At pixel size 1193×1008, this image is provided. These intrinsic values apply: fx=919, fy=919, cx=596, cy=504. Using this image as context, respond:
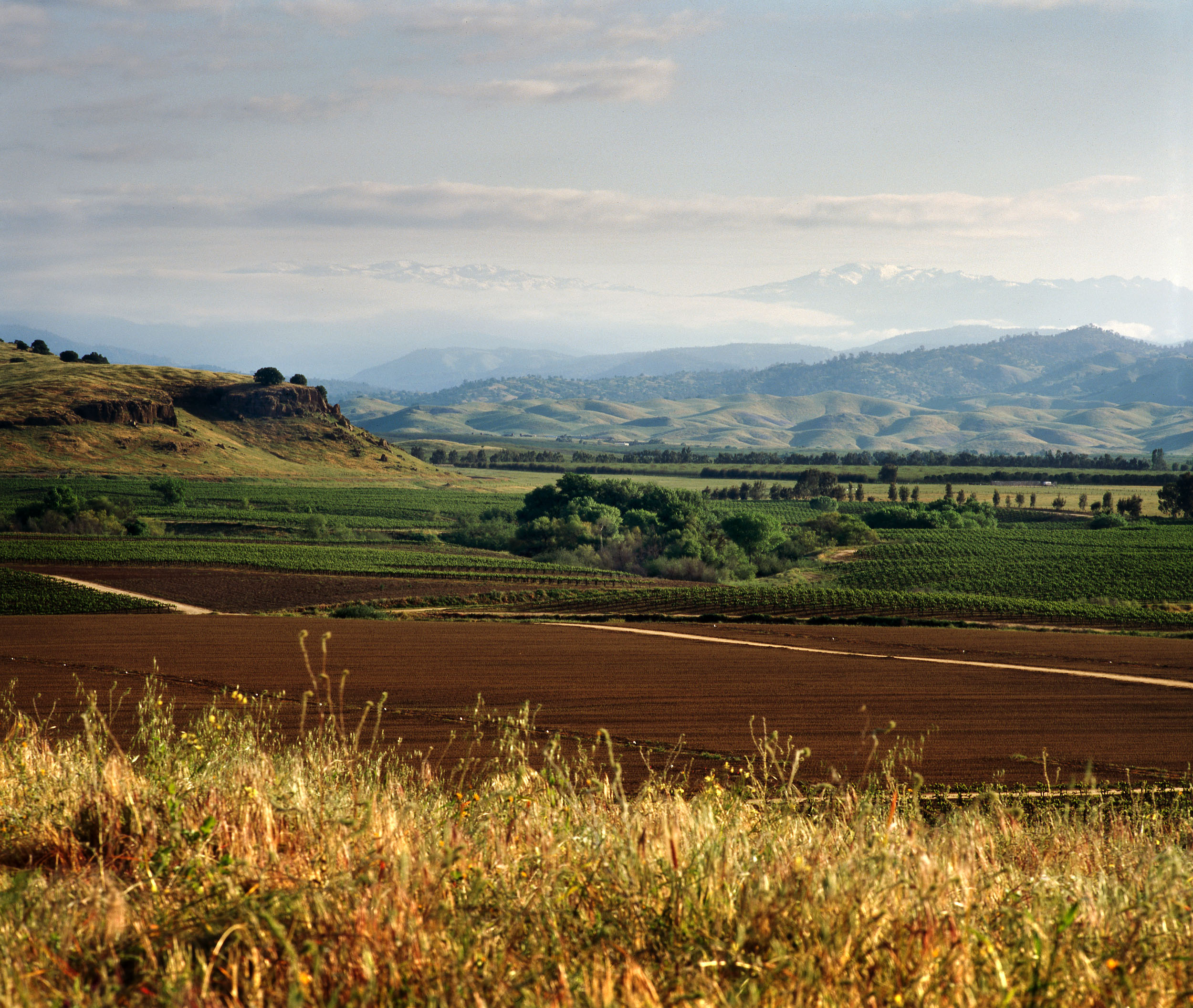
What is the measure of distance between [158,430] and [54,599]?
324ft

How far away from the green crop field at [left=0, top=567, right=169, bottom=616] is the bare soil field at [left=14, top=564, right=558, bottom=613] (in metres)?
2.96

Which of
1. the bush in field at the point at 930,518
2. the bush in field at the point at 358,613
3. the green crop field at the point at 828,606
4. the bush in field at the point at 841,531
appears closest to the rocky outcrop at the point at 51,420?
the bush in field at the point at 841,531

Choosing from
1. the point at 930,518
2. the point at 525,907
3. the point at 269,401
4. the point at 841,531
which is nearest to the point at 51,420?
the point at 269,401

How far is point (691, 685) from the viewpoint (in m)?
19.7

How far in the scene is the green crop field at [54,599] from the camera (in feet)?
122

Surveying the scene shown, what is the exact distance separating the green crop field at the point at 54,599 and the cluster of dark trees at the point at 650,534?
32.2 m

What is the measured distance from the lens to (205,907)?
429 centimetres

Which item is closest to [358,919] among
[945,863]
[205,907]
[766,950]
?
[205,907]

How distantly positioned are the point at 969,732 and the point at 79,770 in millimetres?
13335

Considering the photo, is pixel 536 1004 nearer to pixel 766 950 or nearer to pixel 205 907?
pixel 766 950

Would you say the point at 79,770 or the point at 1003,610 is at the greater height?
the point at 79,770

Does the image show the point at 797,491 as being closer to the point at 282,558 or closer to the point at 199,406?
the point at 199,406

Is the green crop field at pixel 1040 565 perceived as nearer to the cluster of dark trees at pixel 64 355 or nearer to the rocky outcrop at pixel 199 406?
the rocky outcrop at pixel 199 406

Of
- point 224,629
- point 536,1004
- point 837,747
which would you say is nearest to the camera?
point 536,1004
